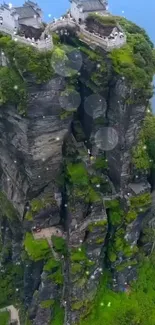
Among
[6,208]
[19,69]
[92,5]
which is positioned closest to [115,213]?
[6,208]

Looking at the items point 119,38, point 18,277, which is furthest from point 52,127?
point 18,277

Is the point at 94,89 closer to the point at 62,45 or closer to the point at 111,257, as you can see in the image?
the point at 62,45

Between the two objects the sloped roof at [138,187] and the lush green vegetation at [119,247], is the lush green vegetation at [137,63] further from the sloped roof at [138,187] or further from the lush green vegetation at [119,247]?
the lush green vegetation at [119,247]

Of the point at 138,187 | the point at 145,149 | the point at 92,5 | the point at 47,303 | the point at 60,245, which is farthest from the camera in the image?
the point at 47,303

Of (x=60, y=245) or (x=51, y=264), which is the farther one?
(x=60, y=245)

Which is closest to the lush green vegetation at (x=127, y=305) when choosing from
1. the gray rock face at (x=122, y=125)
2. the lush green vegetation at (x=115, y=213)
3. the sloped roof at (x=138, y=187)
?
the lush green vegetation at (x=115, y=213)

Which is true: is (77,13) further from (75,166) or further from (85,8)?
(75,166)
